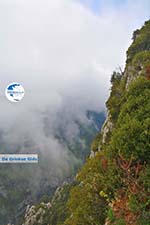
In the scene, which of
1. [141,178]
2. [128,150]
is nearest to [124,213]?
[141,178]

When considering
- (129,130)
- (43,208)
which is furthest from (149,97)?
(43,208)

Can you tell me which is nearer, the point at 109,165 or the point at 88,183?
the point at 109,165

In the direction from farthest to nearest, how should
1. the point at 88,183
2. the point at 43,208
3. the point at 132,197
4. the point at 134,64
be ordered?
the point at 43,208, the point at 134,64, the point at 88,183, the point at 132,197

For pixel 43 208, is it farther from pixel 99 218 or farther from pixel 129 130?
pixel 129 130

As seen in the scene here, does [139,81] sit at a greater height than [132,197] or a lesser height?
greater

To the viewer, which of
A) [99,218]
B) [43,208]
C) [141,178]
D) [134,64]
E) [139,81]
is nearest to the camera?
[141,178]

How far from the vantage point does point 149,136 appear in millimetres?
21578

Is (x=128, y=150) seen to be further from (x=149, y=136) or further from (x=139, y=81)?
(x=139, y=81)

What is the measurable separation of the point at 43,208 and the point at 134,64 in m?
96.1

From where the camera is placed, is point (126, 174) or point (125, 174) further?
point (125, 174)

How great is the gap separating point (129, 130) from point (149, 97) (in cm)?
334

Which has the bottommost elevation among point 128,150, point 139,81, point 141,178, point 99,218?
point 99,218

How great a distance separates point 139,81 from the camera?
27.3 metres

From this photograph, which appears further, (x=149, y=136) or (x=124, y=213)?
(x=149, y=136)
